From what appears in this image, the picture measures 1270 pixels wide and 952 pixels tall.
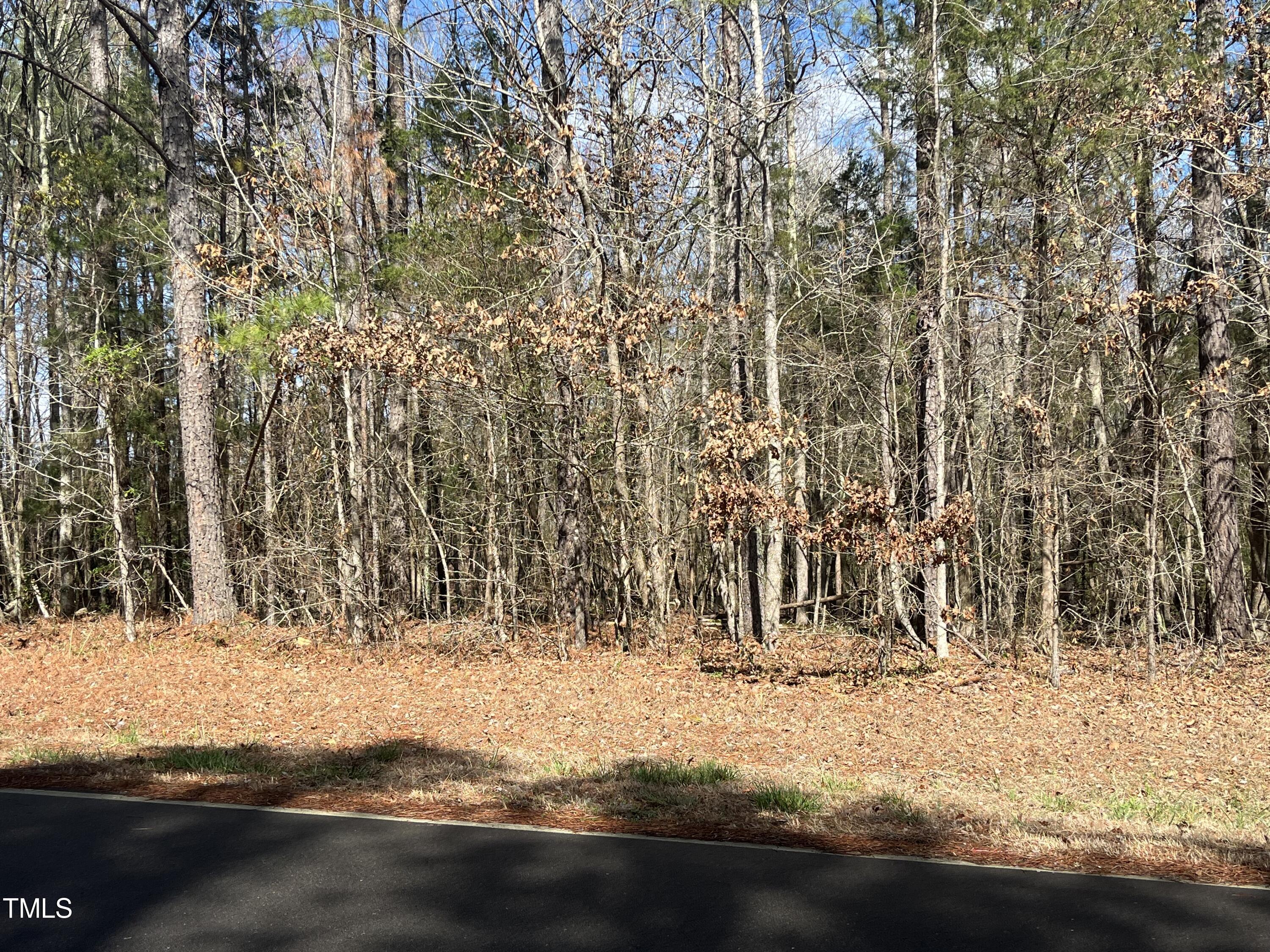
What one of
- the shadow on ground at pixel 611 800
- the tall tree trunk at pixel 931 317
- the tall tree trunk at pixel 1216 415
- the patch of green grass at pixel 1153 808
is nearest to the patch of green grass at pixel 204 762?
the shadow on ground at pixel 611 800

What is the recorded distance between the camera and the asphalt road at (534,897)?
4.44 m

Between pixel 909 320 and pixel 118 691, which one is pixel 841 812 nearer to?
pixel 118 691

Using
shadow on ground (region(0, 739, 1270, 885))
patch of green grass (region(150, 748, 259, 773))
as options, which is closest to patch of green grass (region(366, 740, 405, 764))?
shadow on ground (region(0, 739, 1270, 885))

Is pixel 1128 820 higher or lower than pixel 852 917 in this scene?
lower

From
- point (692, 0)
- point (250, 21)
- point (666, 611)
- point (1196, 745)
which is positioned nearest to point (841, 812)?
A: point (1196, 745)

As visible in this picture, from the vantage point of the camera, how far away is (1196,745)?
10.7m

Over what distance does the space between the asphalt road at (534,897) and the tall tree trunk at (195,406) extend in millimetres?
9936

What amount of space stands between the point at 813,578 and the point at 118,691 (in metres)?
21.4

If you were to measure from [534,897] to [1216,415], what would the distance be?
14724 millimetres

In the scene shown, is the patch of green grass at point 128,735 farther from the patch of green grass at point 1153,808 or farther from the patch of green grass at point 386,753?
the patch of green grass at point 1153,808

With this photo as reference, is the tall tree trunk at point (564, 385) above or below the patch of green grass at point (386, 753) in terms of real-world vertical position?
above

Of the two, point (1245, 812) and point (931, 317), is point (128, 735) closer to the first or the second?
point (1245, 812)

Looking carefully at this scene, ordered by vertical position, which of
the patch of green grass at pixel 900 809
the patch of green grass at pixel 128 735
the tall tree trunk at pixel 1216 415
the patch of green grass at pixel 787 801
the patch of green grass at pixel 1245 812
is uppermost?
the tall tree trunk at pixel 1216 415

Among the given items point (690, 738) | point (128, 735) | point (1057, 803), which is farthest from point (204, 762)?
point (1057, 803)
